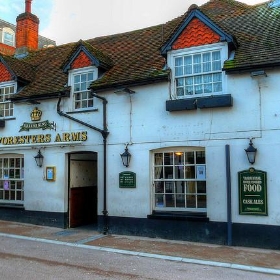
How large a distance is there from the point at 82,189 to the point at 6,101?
5322mm

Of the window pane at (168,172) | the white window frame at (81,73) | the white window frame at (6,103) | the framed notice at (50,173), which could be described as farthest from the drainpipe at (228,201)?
the white window frame at (6,103)

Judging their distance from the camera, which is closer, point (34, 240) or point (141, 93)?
point (34, 240)

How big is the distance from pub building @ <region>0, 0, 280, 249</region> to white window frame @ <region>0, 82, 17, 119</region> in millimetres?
59

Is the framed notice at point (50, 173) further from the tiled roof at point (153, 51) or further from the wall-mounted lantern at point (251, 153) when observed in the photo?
the wall-mounted lantern at point (251, 153)

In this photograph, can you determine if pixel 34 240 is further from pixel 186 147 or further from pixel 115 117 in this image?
pixel 186 147

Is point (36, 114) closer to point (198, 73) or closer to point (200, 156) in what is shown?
point (198, 73)

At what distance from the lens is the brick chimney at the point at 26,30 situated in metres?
19.6

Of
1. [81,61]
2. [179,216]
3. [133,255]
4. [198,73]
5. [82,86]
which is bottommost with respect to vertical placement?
[133,255]

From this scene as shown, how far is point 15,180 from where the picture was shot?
14.7 meters

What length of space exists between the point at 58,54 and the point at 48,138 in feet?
18.5

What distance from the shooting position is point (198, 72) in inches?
447

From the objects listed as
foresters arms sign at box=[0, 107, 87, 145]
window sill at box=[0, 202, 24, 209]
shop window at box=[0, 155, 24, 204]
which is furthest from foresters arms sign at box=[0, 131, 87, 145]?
window sill at box=[0, 202, 24, 209]

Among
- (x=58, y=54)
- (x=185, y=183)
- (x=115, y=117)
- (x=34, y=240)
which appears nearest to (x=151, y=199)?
(x=185, y=183)

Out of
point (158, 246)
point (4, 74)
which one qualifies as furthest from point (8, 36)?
point (158, 246)
